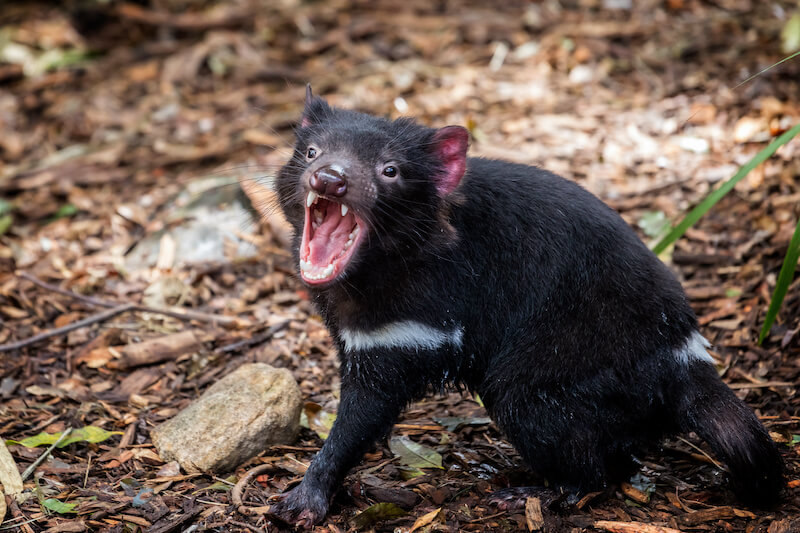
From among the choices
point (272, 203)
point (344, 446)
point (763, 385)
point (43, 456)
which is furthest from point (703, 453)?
point (43, 456)

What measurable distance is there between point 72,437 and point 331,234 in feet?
5.13

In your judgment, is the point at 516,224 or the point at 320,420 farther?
the point at 320,420

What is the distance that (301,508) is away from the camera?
131 inches

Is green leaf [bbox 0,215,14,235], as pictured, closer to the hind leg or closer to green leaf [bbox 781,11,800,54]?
the hind leg

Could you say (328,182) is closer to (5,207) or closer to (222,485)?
(222,485)

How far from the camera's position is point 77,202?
6.23 metres

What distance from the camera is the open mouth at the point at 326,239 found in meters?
3.29

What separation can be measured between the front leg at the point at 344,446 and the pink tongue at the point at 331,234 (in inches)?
21.9

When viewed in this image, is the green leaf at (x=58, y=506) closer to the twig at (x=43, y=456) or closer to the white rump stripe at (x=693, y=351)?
the twig at (x=43, y=456)

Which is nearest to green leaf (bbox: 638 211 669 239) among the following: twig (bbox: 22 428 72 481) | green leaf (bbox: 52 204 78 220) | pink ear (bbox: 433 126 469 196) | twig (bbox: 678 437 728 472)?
twig (bbox: 678 437 728 472)

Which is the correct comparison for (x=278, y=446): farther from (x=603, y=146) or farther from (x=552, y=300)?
(x=603, y=146)

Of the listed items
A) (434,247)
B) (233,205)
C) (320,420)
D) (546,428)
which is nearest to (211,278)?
(233,205)

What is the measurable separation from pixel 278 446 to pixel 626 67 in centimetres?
478

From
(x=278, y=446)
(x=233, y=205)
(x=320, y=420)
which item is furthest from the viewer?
(x=233, y=205)
